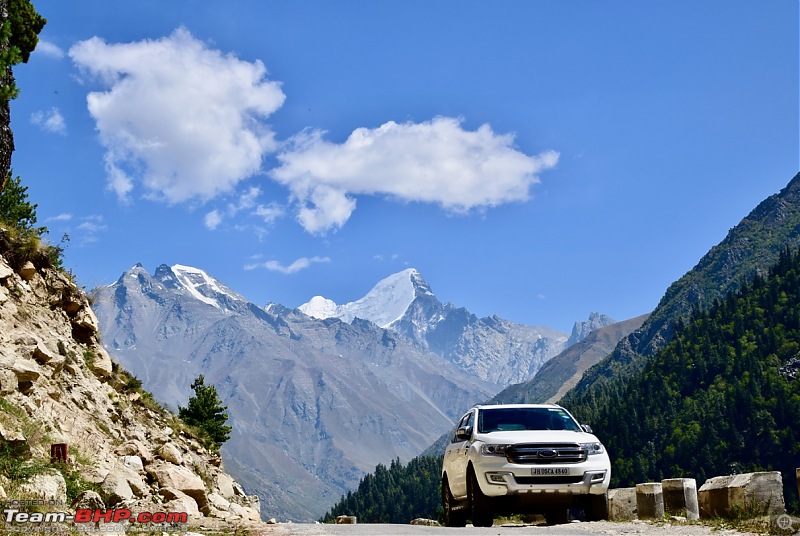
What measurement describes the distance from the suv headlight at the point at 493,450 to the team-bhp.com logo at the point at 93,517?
5.33 meters

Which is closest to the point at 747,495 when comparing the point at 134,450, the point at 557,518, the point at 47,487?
the point at 557,518

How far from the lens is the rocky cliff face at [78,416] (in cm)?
1353

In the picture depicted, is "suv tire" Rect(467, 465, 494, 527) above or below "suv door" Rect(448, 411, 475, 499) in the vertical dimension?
below

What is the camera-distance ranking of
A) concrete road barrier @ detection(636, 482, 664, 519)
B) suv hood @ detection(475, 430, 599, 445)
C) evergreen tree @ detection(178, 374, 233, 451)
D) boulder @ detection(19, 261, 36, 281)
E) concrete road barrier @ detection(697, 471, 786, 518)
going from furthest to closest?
evergreen tree @ detection(178, 374, 233, 451), boulder @ detection(19, 261, 36, 281), concrete road barrier @ detection(636, 482, 664, 519), suv hood @ detection(475, 430, 599, 445), concrete road barrier @ detection(697, 471, 786, 518)

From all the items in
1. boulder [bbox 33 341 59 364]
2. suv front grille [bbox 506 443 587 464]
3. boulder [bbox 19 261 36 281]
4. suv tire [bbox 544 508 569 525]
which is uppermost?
boulder [bbox 19 261 36 281]

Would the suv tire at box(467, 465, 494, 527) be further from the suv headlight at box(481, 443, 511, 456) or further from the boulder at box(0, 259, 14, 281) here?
the boulder at box(0, 259, 14, 281)

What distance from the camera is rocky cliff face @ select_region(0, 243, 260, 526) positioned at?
13526mm

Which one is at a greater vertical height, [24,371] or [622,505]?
[24,371]

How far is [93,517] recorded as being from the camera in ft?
35.4

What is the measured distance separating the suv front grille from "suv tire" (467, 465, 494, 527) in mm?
906

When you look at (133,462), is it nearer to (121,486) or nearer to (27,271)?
(121,486)

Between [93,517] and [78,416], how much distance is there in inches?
382

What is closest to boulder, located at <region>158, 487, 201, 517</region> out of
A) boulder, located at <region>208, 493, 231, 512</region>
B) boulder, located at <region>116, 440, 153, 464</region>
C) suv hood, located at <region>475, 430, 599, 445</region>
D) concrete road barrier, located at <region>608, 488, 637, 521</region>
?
boulder, located at <region>116, 440, 153, 464</region>

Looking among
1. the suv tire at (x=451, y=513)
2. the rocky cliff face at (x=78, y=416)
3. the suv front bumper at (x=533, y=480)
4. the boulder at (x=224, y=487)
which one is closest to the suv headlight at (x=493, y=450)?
the suv front bumper at (x=533, y=480)
